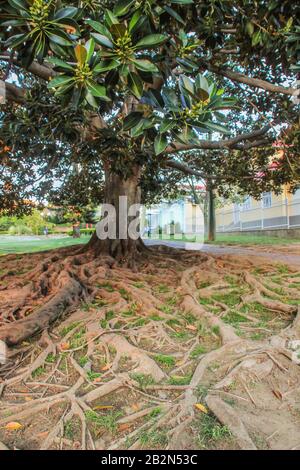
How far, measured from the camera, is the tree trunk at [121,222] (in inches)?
257

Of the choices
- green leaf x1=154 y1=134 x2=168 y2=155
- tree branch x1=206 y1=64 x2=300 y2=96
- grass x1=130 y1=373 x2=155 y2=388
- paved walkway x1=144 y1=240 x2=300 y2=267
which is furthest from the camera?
paved walkway x1=144 y1=240 x2=300 y2=267

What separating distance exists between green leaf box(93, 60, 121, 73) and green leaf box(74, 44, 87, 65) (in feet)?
0.22

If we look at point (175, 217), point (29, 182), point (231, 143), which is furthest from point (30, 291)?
point (175, 217)

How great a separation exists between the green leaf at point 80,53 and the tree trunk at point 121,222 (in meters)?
4.73

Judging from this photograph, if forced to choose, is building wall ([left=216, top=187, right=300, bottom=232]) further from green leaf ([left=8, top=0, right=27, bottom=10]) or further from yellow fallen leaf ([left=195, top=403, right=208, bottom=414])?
green leaf ([left=8, top=0, right=27, bottom=10])

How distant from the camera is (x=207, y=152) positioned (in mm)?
9906

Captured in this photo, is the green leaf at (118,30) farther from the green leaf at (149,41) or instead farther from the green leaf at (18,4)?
the green leaf at (18,4)

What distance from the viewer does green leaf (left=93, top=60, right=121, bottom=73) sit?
1.63 meters

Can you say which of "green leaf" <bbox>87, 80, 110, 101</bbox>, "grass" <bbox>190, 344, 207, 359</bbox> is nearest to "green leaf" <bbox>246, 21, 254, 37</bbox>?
"green leaf" <bbox>87, 80, 110, 101</bbox>

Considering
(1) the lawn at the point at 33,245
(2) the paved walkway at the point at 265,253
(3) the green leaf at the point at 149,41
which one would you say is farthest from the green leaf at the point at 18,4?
(1) the lawn at the point at 33,245

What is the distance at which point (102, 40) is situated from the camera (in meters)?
1.60

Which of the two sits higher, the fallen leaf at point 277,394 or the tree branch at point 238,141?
the tree branch at point 238,141

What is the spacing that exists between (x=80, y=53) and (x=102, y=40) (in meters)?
0.12

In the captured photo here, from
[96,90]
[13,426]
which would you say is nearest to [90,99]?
[96,90]
